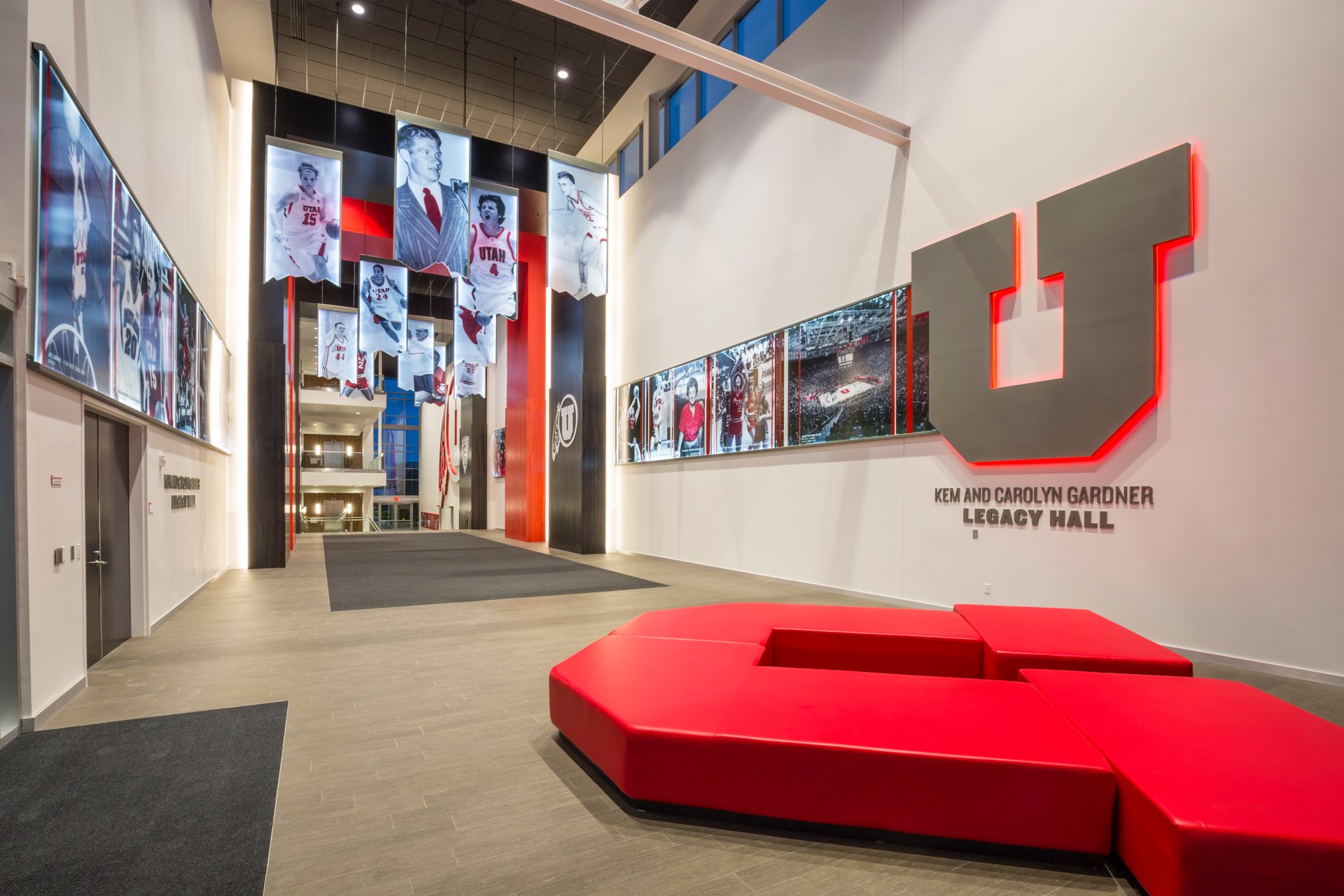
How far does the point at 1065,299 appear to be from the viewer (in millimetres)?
5066

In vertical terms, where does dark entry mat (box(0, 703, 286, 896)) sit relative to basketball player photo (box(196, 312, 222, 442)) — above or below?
below

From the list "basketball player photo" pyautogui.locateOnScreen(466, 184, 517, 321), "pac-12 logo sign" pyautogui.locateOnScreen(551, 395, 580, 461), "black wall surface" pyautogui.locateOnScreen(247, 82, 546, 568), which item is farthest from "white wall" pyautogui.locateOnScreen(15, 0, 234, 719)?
"pac-12 logo sign" pyautogui.locateOnScreen(551, 395, 580, 461)

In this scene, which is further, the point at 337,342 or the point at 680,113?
the point at 337,342

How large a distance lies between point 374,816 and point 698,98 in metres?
11.0

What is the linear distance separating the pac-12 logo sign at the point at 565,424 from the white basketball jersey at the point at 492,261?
164 inches

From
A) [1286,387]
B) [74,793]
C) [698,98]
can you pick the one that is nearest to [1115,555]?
[1286,387]

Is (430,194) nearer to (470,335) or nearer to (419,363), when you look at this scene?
(470,335)

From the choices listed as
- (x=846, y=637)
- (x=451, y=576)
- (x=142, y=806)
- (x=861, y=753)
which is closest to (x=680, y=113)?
(x=451, y=576)

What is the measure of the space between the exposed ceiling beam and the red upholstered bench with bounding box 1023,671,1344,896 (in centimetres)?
502

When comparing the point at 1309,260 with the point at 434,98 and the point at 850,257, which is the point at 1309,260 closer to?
the point at 850,257

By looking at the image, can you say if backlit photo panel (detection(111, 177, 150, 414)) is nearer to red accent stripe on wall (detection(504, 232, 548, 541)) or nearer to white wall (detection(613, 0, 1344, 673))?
white wall (detection(613, 0, 1344, 673))

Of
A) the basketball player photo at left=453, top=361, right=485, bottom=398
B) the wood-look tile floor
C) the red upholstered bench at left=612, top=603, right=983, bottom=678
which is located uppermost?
the basketball player photo at left=453, top=361, right=485, bottom=398

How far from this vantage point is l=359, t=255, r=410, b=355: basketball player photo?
12.2 meters

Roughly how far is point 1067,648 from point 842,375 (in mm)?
4430
